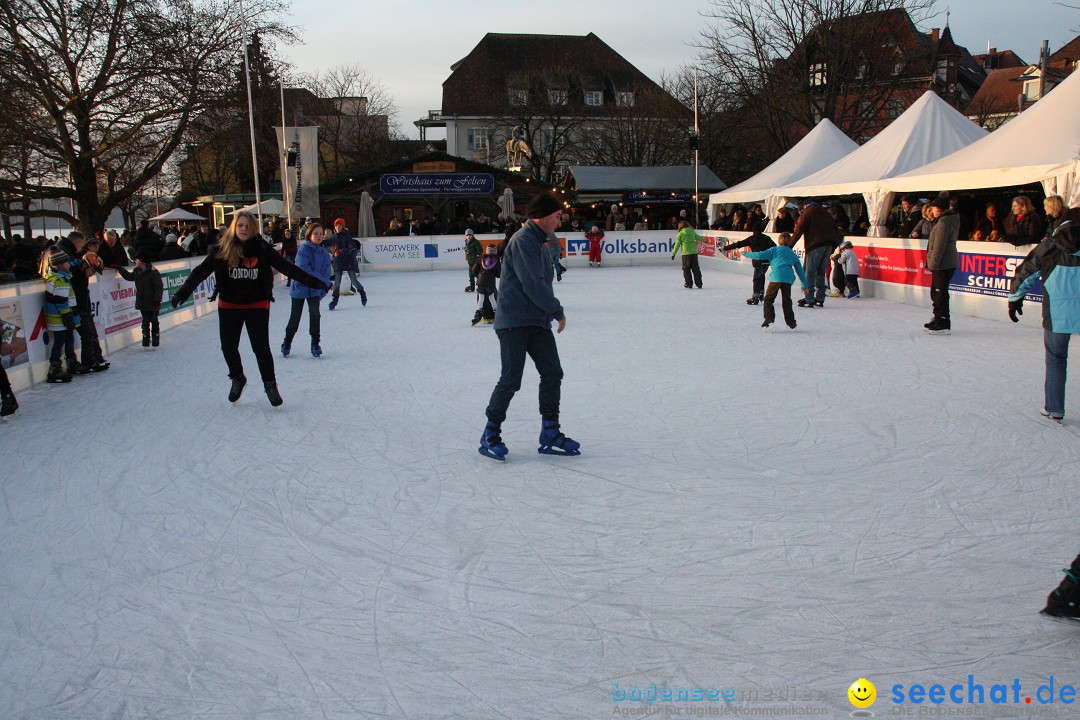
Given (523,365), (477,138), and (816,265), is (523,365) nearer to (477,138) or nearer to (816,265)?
(816,265)

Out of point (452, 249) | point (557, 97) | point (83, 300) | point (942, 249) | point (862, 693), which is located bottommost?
point (862, 693)

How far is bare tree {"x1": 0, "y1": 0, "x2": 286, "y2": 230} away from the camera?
17688 millimetres

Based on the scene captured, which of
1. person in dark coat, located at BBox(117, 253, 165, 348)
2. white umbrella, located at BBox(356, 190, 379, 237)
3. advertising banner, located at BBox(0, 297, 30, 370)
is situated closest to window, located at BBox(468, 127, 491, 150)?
white umbrella, located at BBox(356, 190, 379, 237)

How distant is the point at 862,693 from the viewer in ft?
8.48

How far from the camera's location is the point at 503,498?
4.52 m

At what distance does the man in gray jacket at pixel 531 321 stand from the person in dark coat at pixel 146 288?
22.1 ft

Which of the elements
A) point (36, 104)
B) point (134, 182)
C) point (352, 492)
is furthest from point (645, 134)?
point (352, 492)

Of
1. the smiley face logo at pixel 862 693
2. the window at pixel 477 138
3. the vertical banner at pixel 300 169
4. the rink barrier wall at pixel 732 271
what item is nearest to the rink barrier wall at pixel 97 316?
the rink barrier wall at pixel 732 271

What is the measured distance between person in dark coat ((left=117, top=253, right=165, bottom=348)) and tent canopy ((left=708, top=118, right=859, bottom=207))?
1435cm

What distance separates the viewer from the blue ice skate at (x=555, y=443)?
5.25 metres

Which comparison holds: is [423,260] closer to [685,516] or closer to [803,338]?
[803,338]

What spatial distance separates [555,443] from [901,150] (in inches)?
531

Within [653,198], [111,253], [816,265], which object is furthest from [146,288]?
[653,198]

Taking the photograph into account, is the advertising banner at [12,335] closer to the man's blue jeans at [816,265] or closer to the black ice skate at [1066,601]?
the black ice skate at [1066,601]
